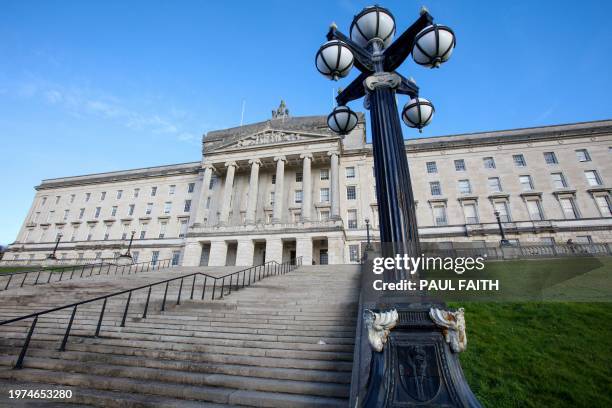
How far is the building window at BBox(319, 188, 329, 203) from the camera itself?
33.3 metres

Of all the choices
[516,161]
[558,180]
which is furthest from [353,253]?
[558,180]

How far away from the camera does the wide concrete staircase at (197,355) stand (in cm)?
432

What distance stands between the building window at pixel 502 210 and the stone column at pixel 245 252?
27495mm

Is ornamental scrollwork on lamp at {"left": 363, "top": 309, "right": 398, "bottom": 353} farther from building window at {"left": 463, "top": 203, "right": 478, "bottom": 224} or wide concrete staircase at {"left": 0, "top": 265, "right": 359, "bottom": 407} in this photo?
building window at {"left": 463, "top": 203, "right": 478, "bottom": 224}

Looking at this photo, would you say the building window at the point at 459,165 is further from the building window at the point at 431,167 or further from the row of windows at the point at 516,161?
the building window at the point at 431,167

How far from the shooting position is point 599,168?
29.6m

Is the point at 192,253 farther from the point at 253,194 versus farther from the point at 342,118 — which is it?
the point at 342,118

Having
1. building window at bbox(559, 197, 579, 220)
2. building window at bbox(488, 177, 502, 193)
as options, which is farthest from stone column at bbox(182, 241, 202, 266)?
building window at bbox(559, 197, 579, 220)

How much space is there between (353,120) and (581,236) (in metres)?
34.9

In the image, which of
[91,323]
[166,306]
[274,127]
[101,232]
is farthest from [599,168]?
[101,232]

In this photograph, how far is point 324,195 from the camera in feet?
111

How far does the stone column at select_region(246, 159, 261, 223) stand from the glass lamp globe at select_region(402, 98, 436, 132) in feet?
88.2

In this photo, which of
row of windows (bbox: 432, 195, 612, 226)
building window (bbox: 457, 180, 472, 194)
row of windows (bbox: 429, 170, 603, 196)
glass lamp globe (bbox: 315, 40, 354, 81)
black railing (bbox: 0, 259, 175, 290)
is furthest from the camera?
building window (bbox: 457, 180, 472, 194)

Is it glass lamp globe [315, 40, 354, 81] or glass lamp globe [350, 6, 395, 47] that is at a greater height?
glass lamp globe [350, 6, 395, 47]
